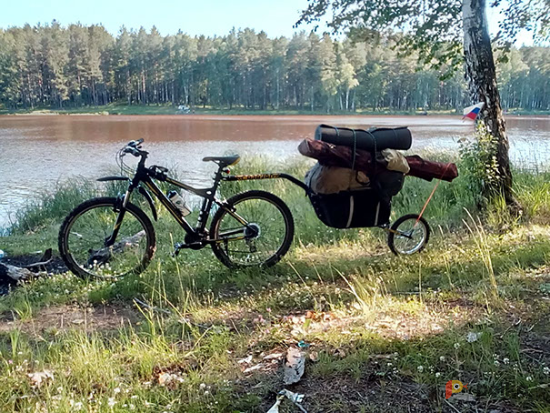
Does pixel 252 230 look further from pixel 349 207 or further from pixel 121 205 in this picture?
pixel 121 205

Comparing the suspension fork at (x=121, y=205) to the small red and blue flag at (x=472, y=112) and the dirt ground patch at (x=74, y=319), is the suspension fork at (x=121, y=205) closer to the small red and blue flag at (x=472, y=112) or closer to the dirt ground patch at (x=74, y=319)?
the dirt ground patch at (x=74, y=319)

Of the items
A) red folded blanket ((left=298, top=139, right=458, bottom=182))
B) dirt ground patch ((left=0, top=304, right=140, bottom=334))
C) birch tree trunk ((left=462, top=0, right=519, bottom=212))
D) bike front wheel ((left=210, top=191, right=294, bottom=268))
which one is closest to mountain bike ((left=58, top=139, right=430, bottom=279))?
bike front wheel ((left=210, top=191, right=294, bottom=268))

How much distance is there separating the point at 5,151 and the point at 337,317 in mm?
20609

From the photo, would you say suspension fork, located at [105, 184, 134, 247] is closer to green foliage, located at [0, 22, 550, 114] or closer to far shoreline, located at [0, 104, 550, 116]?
far shoreline, located at [0, 104, 550, 116]

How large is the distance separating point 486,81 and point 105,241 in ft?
13.6

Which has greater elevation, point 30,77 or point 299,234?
point 30,77

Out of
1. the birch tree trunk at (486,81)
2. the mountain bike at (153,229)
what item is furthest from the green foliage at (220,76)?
the mountain bike at (153,229)

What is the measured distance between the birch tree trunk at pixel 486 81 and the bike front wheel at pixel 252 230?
95.8 inches

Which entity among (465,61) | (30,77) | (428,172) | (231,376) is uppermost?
(30,77)

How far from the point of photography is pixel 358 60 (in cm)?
7194

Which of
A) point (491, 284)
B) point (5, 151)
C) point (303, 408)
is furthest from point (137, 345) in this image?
point (5, 151)

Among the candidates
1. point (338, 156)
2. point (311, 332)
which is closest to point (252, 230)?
point (338, 156)

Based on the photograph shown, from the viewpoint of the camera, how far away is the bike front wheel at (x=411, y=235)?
13.9 ft

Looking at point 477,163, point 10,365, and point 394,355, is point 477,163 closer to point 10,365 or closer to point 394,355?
point 394,355
